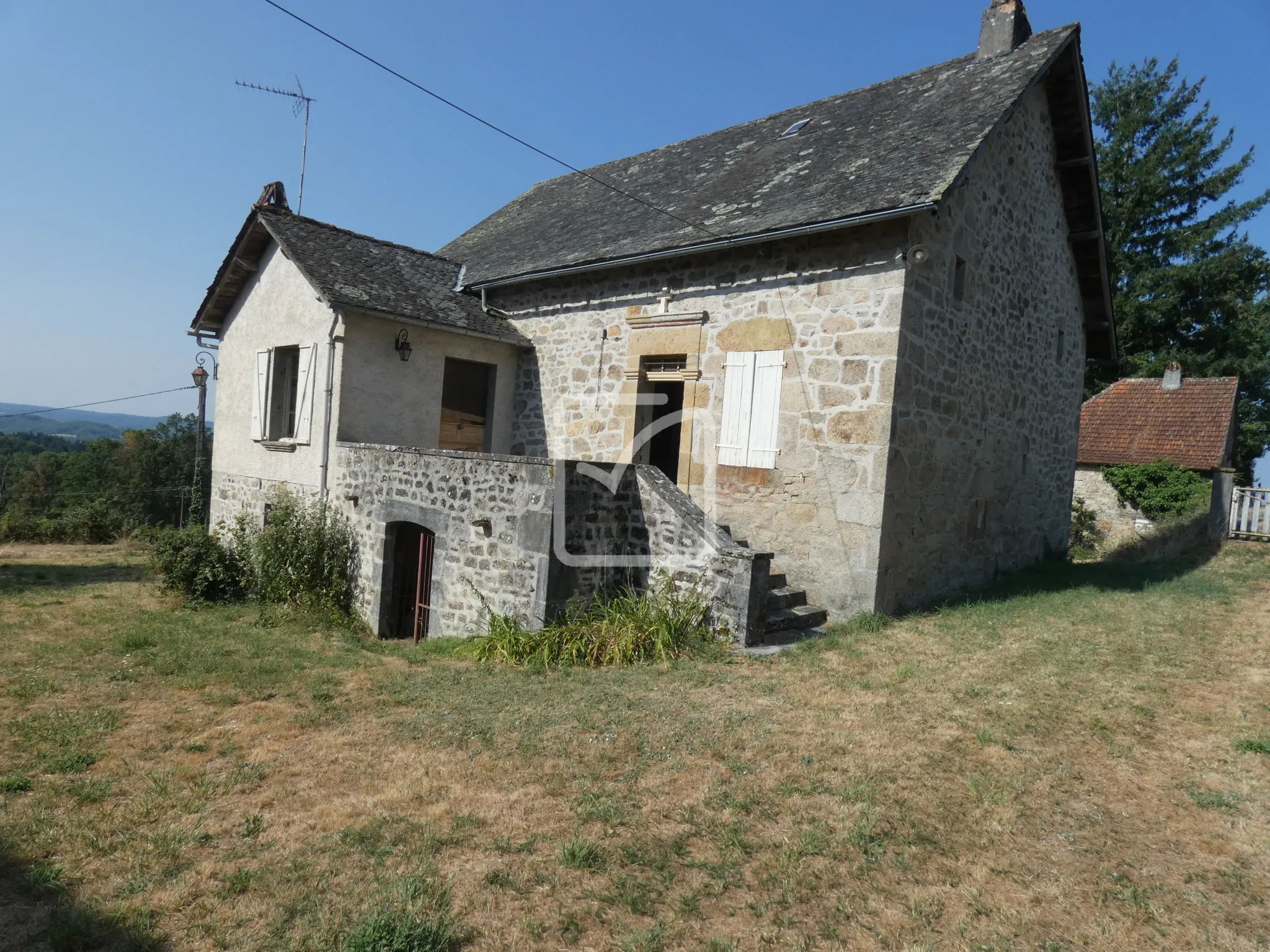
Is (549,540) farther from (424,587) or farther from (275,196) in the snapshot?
(275,196)

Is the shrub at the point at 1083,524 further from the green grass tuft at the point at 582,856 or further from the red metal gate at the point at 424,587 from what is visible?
the green grass tuft at the point at 582,856

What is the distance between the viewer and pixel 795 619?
7.39 meters

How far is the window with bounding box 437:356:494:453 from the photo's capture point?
1077 cm

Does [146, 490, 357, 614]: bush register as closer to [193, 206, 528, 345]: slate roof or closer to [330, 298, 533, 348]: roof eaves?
[330, 298, 533, 348]: roof eaves

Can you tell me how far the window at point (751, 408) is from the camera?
830cm

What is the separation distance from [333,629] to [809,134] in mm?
9085

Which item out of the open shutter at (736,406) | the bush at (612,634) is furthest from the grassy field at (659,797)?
the open shutter at (736,406)

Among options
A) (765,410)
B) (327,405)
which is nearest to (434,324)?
(327,405)

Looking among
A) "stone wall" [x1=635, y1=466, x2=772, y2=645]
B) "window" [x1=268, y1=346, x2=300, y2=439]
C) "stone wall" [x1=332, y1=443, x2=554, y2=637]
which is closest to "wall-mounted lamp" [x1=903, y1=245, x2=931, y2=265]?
"stone wall" [x1=635, y1=466, x2=772, y2=645]

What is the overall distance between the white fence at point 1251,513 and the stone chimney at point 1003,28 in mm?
10088

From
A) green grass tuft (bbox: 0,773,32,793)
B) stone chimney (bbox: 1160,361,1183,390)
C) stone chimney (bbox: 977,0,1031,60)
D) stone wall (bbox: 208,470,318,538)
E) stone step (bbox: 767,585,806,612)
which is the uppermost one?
stone chimney (bbox: 977,0,1031,60)

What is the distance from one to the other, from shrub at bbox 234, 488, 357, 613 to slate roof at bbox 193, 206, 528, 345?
277cm

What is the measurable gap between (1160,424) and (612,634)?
54.6 ft

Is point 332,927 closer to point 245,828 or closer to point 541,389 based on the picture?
point 245,828
